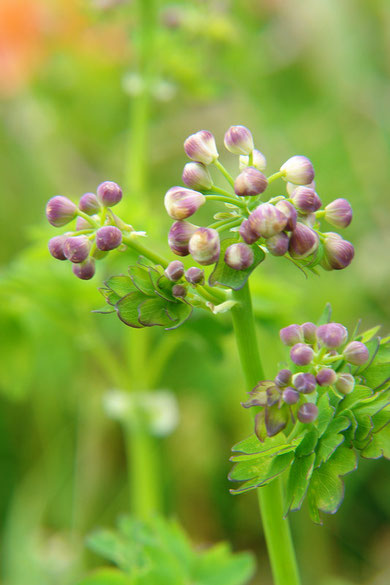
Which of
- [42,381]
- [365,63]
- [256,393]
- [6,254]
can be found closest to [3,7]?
[6,254]

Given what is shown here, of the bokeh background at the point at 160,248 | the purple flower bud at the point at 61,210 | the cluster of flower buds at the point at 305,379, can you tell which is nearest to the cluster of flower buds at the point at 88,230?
the purple flower bud at the point at 61,210

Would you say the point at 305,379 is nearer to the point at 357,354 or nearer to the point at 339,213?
the point at 357,354

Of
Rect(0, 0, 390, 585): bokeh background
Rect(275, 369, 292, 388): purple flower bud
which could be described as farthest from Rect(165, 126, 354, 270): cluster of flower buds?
Rect(0, 0, 390, 585): bokeh background

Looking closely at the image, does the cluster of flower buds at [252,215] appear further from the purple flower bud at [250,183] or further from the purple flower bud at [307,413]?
the purple flower bud at [307,413]

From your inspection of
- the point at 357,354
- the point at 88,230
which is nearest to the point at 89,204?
the point at 88,230

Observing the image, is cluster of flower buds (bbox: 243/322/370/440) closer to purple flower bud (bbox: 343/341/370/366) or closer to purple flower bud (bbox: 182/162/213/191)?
purple flower bud (bbox: 343/341/370/366)

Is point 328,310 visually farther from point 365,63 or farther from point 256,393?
point 365,63
